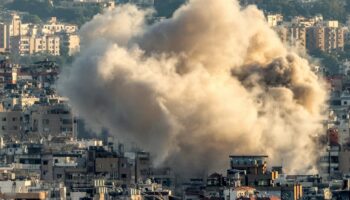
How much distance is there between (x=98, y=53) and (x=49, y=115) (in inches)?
424

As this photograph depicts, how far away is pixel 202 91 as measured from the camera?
7331 cm

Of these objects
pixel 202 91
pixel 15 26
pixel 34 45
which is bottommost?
pixel 202 91

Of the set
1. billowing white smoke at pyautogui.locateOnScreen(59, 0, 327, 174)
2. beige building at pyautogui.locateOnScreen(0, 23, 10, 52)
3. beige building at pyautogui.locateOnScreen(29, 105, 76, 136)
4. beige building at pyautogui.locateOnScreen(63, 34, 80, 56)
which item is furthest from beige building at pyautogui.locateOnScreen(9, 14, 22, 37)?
billowing white smoke at pyautogui.locateOnScreen(59, 0, 327, 174)

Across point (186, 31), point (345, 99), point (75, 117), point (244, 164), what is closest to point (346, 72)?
point (345, 99)

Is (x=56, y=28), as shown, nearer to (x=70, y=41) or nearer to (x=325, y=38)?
(x=70, y=41)

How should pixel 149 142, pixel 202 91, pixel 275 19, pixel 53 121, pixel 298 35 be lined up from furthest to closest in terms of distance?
pixel 275 19, pixel 298 35, pixel 53 121, pixel 202 91, pixel 149 142

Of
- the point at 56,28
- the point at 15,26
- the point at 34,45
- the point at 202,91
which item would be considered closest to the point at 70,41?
the point at 34,45

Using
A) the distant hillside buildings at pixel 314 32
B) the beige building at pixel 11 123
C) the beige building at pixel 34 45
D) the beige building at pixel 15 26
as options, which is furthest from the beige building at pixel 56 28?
the beige building at pixel 11 123

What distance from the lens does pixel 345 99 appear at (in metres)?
90.4

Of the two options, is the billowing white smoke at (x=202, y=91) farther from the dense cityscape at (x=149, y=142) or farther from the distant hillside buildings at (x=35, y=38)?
the distant hillside buildings at (x=35, y=38)

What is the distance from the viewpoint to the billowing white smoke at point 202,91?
7100cm

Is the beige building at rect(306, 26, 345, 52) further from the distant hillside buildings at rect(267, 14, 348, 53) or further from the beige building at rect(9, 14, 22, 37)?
the beige building at rect(9, 14, 22, 37)

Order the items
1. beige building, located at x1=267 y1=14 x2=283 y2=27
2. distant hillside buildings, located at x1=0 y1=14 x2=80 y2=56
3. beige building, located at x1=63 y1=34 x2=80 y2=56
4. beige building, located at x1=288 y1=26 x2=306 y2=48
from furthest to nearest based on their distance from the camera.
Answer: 1. distant hillside buildings, located at x1=0 y1=14 x2=80 y2=56
2. beige building, located at x1=63 y1=34 x2=80 y2=56
3. beige building, located at x1=267 y1=14 x2=283 y2=27
4. beige building, located at x1=288 y1=26 x2=306 y2=48

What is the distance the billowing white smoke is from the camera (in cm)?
7100
